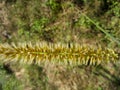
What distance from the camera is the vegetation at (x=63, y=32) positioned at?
3834mm

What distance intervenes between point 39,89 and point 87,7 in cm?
119

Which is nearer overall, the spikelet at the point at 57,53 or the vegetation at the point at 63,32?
the spikelet at the point at 57,53

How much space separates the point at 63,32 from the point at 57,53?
1.38 m

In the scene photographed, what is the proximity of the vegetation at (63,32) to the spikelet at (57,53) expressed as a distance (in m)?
1.28

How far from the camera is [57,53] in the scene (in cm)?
251

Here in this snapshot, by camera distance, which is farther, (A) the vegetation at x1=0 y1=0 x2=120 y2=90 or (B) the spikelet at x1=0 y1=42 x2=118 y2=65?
(A) the vegetation at x1=0 y1=0 x2=120 y2=90

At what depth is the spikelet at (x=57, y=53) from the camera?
2.49m

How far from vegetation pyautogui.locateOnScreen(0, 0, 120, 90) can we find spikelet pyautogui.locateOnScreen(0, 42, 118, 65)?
4.21 ft

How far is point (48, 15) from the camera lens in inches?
152

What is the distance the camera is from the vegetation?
3.83 metres

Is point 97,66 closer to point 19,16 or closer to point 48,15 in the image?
point 48,15

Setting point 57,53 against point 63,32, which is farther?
point 63,32

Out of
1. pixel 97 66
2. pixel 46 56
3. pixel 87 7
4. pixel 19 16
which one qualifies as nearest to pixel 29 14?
pixel 19 16

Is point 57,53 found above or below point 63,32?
above
